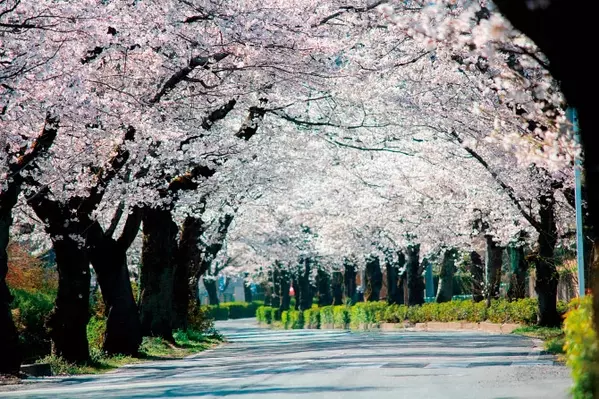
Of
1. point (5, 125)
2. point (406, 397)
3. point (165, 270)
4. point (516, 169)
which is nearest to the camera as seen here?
point (406, 397)

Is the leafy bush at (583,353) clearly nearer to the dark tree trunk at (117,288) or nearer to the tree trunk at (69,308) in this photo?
the tree trunk at (69,308)

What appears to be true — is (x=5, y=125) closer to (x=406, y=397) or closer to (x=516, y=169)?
(x=406, y=397)

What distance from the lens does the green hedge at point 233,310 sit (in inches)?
4137

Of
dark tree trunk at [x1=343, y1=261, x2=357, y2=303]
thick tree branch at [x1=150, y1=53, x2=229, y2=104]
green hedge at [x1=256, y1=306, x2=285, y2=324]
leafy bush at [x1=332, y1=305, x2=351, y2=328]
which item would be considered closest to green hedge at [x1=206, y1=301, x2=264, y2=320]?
green hedge at [x1=256, y1=306, x2=285, y2=324]

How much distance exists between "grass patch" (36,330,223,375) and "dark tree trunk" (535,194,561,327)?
1103cm

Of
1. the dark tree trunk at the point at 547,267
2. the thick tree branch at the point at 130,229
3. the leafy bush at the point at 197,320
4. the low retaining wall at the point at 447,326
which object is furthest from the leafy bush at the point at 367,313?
the thick tree branch at the point at 130,229

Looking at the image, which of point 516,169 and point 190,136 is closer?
point 190,136

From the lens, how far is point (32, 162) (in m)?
21.7

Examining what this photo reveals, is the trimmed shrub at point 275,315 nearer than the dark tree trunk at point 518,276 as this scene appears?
No

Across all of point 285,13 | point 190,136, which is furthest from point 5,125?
point 190,136

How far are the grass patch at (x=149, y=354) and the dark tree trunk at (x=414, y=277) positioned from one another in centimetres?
1581

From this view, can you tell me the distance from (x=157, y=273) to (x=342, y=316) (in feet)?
88.3

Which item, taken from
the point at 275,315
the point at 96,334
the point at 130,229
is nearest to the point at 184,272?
the point at 96,334

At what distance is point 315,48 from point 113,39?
15.4ft
